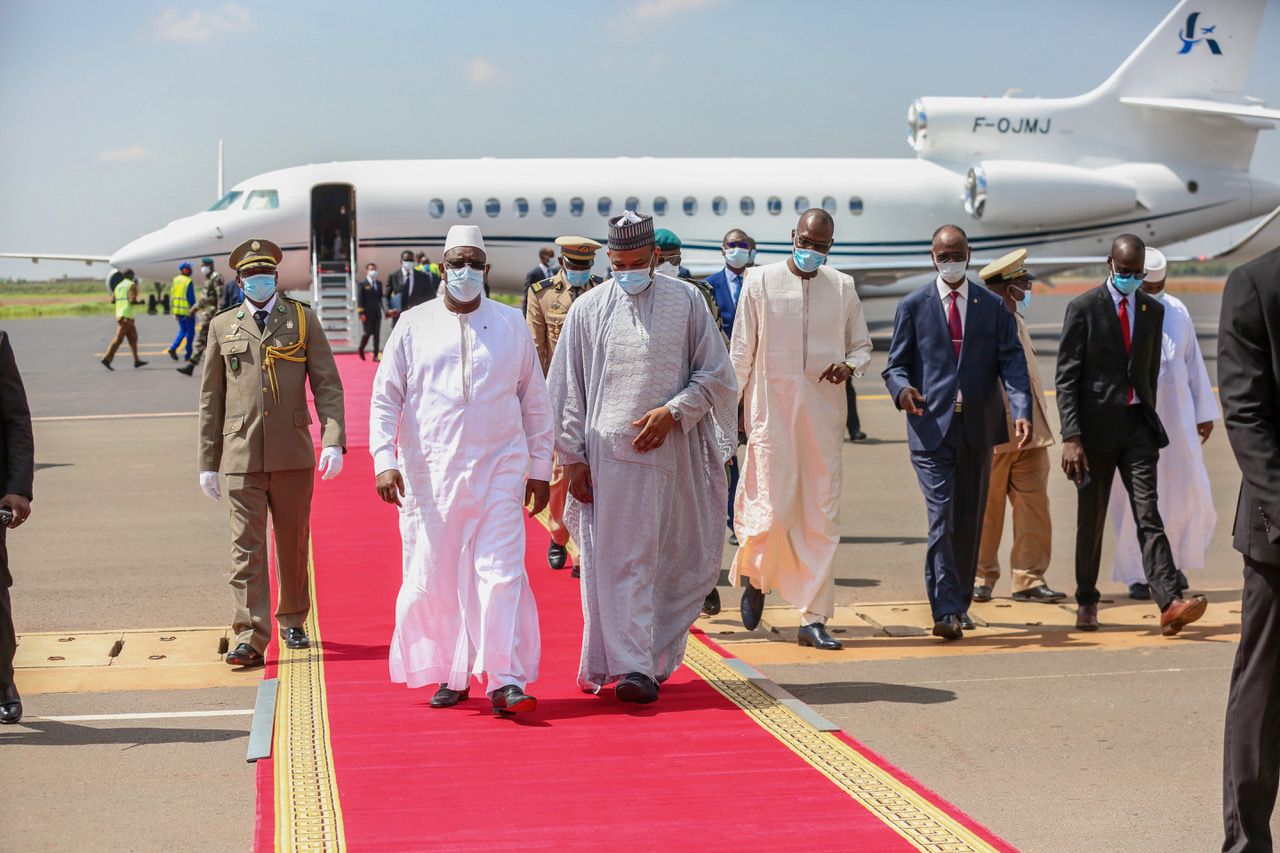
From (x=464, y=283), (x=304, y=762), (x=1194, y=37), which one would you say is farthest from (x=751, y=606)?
(x=1194, y=37)

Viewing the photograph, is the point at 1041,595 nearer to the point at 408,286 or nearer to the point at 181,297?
the point at 408,286

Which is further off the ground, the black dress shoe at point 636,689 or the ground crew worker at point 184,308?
the ground crew worker at point 184,308

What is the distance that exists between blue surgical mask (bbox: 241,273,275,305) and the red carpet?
5.30 ft

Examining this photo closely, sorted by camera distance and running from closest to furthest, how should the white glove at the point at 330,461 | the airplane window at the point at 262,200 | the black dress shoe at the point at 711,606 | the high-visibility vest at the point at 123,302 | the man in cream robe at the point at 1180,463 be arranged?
1. the white glove at the point at 330,461
2. the black dress shoe at the point at 711,606
3. the man in cream robe at the point at 1180,463
4. the high-visibility vest at the point at 123,302
5. the airplane window at the point at 262,200

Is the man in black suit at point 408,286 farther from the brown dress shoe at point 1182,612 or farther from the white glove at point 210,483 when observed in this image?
the brown dress shoe at point 1182,612

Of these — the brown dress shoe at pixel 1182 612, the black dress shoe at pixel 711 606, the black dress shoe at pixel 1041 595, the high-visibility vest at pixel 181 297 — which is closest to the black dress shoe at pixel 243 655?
the black dress shoe at pixel 711 606

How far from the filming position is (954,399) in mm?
7531

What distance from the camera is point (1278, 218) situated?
595 centimetres

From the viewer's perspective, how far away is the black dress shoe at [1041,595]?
→ 854cm

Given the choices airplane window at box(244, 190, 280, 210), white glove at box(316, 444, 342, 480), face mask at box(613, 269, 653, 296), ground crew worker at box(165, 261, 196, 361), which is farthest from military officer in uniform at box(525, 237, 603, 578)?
airplane window at box(244, 190, 280, 210)

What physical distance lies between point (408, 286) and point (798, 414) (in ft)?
67.7

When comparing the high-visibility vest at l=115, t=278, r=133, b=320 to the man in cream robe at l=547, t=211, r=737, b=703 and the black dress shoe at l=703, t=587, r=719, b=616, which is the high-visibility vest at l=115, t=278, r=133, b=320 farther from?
the man in cream robe at l=547, t=211, r=737, b=703

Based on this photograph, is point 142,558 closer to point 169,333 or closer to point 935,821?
point 935,821

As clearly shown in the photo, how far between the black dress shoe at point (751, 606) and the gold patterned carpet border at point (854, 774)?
966 mm
